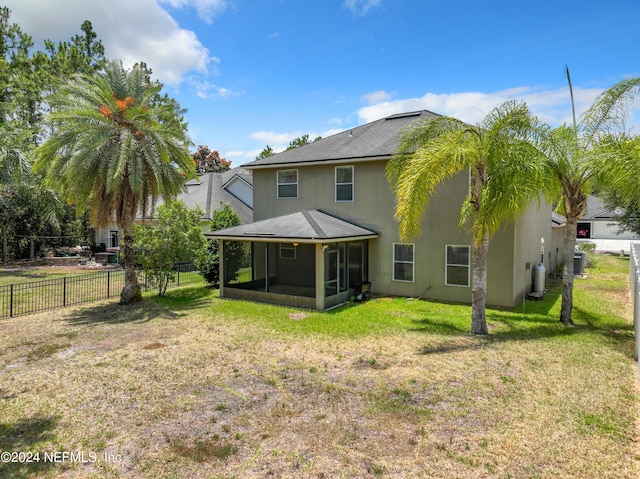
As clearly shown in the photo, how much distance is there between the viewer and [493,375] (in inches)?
301

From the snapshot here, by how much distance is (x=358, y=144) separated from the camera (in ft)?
54.9

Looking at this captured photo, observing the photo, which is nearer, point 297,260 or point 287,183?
point 287,183

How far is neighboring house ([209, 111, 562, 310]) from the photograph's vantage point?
13.9 metres

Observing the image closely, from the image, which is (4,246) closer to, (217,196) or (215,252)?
(217,196)

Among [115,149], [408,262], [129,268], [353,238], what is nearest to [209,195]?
[129,268]

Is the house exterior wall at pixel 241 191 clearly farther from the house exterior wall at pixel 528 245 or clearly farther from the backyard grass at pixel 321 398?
the house exterior wall at pixel 528 245

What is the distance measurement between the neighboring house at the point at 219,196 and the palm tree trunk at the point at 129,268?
1054 cm

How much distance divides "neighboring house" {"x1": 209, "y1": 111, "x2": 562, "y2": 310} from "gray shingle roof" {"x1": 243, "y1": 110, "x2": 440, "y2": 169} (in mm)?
51

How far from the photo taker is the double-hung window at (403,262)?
15234 mm

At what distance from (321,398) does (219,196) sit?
22.8 m

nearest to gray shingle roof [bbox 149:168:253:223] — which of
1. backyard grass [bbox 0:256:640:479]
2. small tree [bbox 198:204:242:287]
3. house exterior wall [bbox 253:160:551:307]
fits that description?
small tree [bbox 198:204:242:287]

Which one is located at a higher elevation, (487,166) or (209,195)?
(209,195)

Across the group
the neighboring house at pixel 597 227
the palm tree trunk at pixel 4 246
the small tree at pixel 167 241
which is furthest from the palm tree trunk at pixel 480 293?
the neighboring house at pixel 597 227

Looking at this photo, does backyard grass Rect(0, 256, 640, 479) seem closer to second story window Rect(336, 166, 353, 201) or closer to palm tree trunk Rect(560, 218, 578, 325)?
palm tree trunk Rect(560, 218, 578, 325)
